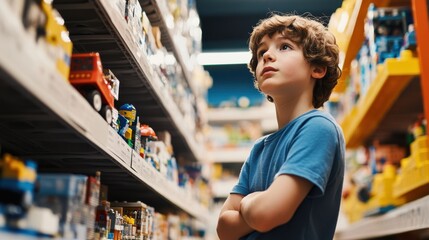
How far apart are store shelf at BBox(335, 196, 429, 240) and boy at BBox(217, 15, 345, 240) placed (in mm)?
566

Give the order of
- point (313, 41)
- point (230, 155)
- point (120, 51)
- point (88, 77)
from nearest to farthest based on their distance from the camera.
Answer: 1. point (88, 77)
2. point (313, 41)
3. point (120, 51)
4. point (230, 155)

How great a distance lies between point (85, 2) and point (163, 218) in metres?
1.47

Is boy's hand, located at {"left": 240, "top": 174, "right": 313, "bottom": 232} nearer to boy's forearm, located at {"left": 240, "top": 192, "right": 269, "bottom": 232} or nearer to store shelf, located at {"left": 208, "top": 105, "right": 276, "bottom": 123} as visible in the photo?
boy's forearm, located at {"left": 240, "top": 192, "right": 269, "bottom": 232}

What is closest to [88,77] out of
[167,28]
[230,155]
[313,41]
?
[313,41]

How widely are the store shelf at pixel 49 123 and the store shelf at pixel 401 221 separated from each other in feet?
3.56

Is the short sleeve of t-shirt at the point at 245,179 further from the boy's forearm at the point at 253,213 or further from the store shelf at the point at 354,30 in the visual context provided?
the store shelf at the point at 354,30

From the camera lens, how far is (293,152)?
134cm

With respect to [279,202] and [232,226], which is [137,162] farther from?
[279,202]

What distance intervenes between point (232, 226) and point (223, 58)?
548 centimetres

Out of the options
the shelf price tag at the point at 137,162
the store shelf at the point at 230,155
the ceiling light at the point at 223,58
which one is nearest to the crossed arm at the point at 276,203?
the shelf price tag at the point at 137,162

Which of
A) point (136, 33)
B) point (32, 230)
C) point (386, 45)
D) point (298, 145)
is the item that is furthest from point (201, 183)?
point (32, 230)

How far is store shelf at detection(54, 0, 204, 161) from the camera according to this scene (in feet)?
4.92

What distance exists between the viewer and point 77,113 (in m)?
1.17

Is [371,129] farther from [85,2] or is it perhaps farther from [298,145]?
[85,2]
